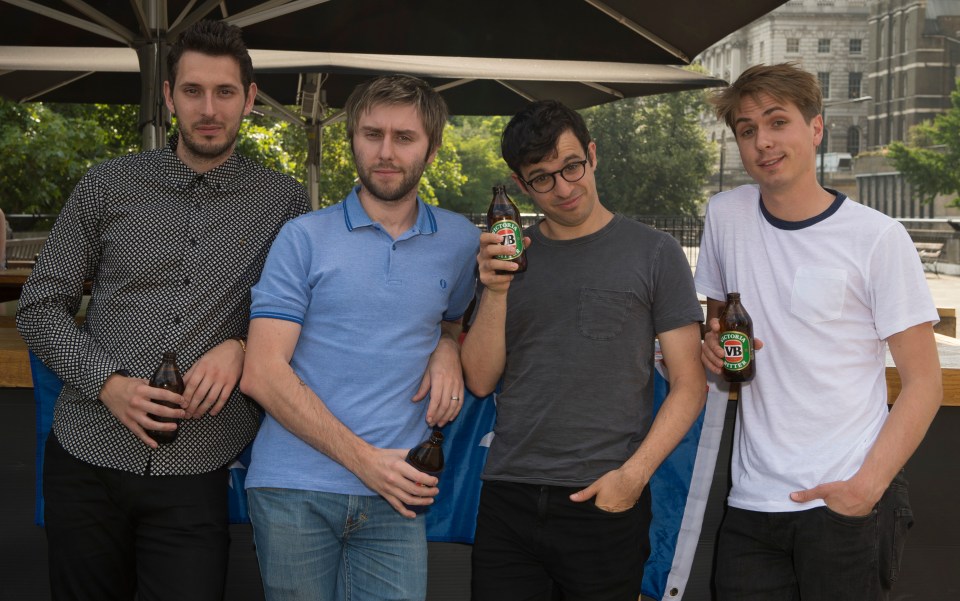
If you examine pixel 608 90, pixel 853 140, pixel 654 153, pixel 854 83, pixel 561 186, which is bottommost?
pixel 561 186

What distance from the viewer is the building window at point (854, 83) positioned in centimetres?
9012

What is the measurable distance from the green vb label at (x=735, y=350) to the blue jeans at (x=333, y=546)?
107cm

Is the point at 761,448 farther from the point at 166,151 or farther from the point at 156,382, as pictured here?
the point at 166,151

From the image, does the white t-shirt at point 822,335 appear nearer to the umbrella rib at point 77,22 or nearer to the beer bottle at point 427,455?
the beer bottle at point 427,455

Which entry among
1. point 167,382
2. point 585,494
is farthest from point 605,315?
point 167,382

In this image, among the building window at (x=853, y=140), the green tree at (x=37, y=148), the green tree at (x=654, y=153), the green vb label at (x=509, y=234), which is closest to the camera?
the green vb label at (x=509, y=234)

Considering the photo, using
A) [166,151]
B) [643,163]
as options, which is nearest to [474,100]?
[166,151]

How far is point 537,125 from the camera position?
2.67m

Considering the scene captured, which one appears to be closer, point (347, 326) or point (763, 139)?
point (347, 326)

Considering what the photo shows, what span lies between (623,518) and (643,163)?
165 ft

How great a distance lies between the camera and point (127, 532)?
274 centimetres

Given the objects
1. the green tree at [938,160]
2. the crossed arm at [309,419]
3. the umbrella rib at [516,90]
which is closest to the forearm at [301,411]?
the crossed arm at [309,419]

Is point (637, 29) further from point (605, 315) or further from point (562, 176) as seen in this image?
point (605, 315)

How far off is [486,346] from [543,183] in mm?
522
